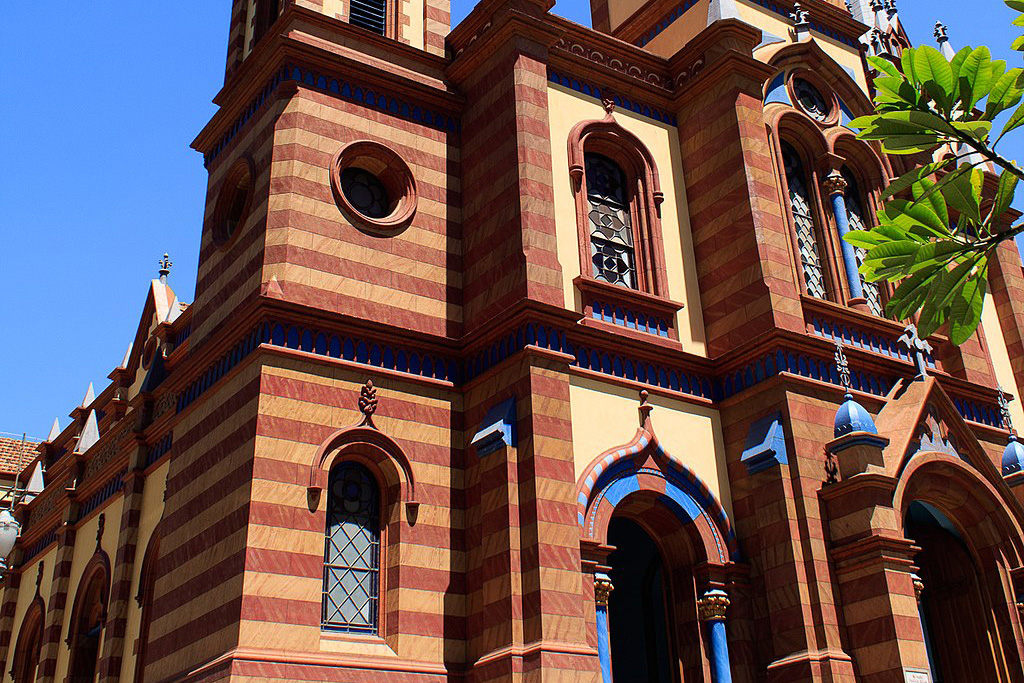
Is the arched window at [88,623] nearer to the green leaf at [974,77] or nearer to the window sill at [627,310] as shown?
the window sill at [627,310]

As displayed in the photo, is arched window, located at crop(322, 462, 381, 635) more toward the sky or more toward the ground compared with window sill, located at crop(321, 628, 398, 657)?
more toward the sky

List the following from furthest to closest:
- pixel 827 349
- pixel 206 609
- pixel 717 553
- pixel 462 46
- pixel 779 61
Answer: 1. pixel 779 61
2. pixel 462 46
3. pixel 827 349
4. pixel 717 553
5. pixel 206 609

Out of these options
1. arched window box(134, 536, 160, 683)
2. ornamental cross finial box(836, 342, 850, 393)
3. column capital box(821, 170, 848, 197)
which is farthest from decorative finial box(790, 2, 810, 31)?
arched window box(134, 536, 160, 683)

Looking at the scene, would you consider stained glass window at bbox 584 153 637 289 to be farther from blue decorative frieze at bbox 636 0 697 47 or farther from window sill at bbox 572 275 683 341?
blue decorative frieze at bbox 636 0 697 47

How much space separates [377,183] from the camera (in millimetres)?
17578

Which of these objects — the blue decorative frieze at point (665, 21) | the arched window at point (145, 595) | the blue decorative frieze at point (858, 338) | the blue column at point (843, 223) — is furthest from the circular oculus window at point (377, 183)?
the blue column at point (843, 223)

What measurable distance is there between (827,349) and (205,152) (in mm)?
11524

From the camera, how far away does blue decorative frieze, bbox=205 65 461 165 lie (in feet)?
56.3

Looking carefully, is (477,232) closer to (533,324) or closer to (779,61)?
(533,324)

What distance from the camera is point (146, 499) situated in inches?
791

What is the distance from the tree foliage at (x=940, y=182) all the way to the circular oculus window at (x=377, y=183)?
11677 millimetres

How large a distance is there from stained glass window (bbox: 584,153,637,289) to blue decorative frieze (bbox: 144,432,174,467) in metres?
8.54

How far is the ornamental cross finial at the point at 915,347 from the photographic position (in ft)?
58.2

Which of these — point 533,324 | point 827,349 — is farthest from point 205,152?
point 827,349
